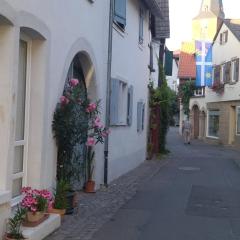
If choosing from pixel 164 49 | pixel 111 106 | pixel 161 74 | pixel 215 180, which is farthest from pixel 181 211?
pixel 164 49

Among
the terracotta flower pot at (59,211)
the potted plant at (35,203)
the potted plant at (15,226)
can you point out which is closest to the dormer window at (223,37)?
the terracotta flower pot at (59,211)

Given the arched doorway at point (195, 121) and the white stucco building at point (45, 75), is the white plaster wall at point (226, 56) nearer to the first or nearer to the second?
the arched doorway at point (195, 121)

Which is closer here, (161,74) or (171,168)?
(171,168)

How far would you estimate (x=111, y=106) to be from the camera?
13.4 metres

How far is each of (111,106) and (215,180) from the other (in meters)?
4.11

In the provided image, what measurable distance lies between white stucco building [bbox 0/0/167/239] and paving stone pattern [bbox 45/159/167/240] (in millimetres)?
259

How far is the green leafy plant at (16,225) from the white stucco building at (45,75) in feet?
0.32

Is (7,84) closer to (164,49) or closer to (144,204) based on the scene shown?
(144,204)

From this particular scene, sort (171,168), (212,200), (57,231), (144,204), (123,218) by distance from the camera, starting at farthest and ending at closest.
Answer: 1. (171,168)
2. (212,200)
3. (144,204)
4. (123,218)
5. (57,231)

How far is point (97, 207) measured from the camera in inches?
392

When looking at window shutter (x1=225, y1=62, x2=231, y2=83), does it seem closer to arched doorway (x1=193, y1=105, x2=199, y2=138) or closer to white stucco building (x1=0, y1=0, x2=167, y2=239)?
arched doorway (x1=193, y1=105, x2=199, y2=138)

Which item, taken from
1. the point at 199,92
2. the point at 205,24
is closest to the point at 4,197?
the point at 199,92

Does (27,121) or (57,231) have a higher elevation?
(27,121)

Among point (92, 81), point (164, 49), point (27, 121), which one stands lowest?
point (27, 121)
